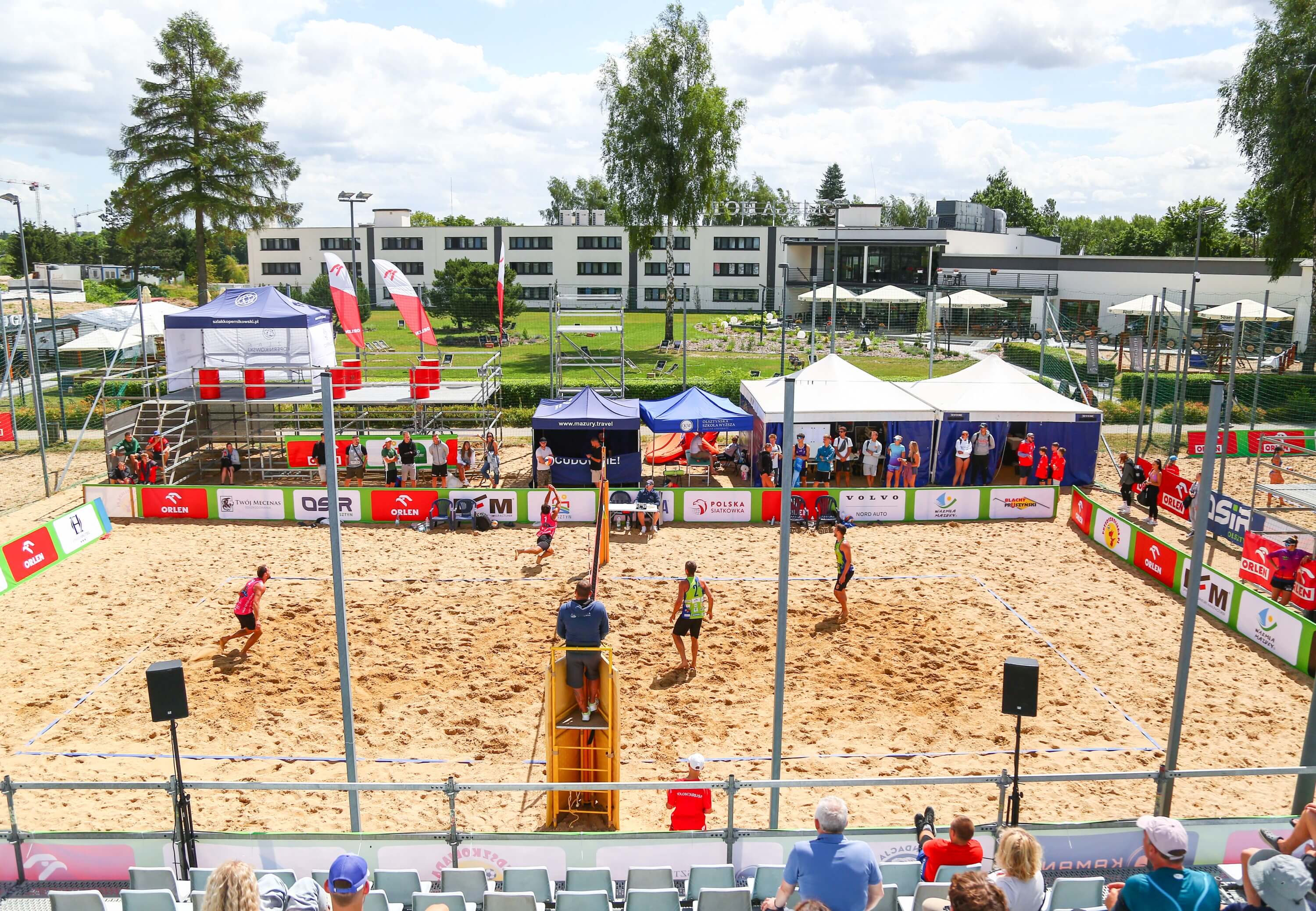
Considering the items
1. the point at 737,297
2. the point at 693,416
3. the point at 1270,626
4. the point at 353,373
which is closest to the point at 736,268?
the point at 737,297

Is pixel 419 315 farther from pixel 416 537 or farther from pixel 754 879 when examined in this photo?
pixel 754 879

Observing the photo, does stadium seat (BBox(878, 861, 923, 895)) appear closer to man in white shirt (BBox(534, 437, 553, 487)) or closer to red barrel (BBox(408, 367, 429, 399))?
man in white shirt (BBox(534, 437, 553, 487))

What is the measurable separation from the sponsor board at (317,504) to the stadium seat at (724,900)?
15.3 m

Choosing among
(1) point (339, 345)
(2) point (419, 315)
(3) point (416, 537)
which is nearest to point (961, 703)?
(3) point (416, 537)

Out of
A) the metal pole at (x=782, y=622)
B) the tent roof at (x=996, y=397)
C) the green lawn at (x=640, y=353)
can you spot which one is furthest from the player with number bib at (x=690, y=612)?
the green lawn at (x=640, y=353)

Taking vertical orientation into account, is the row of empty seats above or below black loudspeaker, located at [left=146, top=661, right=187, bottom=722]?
below

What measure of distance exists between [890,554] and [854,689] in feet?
20.2

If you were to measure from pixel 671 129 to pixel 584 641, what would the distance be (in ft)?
120

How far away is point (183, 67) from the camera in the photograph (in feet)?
120

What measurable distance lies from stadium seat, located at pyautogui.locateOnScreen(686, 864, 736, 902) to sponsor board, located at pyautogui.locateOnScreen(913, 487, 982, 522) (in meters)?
14.5

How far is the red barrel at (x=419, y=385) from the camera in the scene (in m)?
22.8

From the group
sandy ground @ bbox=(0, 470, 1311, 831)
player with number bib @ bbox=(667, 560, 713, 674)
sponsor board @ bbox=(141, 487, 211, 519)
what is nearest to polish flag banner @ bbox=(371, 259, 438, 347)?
sponsor board @ bbox=(141, 487, 211, 519)

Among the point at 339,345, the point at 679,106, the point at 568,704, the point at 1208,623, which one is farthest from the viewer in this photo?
the point at 339,345

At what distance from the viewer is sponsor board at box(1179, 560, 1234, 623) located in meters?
14.4
